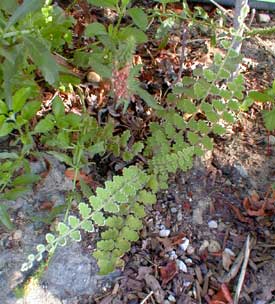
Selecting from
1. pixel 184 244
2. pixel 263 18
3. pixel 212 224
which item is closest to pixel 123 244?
pixel 184 244

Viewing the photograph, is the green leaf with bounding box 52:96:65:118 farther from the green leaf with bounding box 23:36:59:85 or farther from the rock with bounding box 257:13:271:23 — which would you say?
the rock with bounding box 257:13:271:23

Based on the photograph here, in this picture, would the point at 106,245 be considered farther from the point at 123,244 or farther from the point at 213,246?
the point at 213,246

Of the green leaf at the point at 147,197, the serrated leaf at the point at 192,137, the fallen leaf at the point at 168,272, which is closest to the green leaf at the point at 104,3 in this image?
the serrated leaf at the point at 192,137

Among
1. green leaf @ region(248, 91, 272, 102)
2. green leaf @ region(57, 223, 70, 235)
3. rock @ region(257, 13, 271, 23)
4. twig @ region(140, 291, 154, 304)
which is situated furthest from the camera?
rock @ region(257, 13, 271, 23)

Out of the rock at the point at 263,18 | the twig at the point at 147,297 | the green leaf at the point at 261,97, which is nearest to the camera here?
the twig at the point at 147,297

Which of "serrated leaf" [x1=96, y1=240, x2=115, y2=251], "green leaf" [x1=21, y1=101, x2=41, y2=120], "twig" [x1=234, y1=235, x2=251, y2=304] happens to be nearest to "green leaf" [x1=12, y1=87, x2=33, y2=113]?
"green leaf" [x1=21, y1=101, x2=41, y2=120]

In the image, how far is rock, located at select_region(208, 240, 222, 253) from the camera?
6.35 ft

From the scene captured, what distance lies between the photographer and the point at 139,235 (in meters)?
1.93

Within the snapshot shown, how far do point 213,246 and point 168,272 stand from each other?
6.8 inches

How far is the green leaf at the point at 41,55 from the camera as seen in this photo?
166 cm

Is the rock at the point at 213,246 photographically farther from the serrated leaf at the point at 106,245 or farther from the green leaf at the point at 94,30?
the green leaf at the point at 94,30

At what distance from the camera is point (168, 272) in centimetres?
187

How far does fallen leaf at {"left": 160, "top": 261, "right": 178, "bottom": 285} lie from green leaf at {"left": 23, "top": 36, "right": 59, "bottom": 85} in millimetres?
643

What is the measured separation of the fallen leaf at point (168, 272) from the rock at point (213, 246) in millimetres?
131
